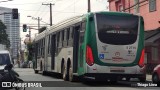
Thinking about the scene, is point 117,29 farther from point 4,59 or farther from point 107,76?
point 4,59

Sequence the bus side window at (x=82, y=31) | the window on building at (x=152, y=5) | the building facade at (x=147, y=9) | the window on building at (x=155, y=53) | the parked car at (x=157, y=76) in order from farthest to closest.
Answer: the window on building at (x=152, y=5) → the building facade at (x=147, y=9) → the window on building at (x=155, y=53) → the parked car at (x=157, y=76) → the bus side window at (x=82, y=31)

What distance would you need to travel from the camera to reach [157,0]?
34969 millimetres

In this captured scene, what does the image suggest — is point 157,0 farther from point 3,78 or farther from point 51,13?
point 51,13

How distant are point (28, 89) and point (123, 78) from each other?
14.8 ft

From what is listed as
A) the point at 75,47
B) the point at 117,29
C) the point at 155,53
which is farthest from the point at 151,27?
the point at 117,29

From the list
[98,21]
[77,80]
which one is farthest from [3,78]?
[77,80]

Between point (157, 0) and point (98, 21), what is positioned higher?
point (157, 0)

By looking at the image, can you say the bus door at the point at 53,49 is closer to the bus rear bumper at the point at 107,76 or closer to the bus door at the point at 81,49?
the bus door at the point at 81,49

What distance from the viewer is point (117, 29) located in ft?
62.5

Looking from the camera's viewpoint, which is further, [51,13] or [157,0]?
[51,13]

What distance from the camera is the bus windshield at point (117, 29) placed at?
18922 mm

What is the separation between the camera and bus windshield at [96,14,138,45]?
745 inches

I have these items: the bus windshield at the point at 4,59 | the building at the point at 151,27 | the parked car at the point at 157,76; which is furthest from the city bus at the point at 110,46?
the building at the point at 151,27

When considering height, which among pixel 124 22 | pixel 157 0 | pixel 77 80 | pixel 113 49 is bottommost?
pixel 77 80
